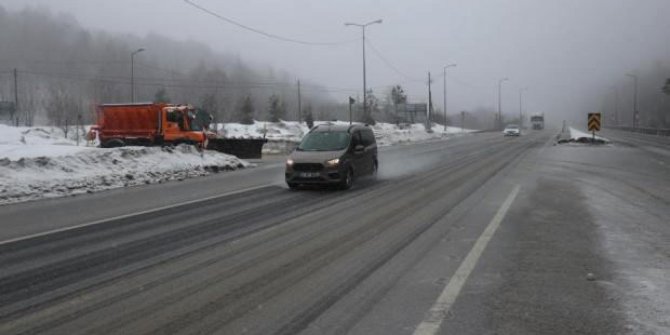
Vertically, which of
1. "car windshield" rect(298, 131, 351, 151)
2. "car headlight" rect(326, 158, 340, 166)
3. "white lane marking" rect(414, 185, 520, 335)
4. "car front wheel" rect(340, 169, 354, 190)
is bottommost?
"white lane marking" rect(414, 185, 520, 335)

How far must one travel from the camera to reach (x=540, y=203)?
12.6 m

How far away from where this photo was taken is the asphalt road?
5121 millimetres

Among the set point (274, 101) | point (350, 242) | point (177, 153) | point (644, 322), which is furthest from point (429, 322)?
point (274, 101)

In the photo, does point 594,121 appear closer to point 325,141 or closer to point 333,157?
point 325,141

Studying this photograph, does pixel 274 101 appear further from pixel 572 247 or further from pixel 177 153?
pixel 572 247

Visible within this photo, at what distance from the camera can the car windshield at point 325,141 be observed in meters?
16.5

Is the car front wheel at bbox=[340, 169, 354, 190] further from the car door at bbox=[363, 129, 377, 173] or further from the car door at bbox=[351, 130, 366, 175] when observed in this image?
the car door at bbox=[363, 129, 377, 173]

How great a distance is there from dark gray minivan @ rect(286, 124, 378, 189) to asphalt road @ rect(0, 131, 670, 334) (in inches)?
57.6

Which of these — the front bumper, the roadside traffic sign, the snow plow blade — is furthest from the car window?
the roadside traffic sign

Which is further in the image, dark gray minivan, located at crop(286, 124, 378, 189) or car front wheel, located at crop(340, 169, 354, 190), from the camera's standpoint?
car front wheel, located at crop(340, 169, 354, 190)

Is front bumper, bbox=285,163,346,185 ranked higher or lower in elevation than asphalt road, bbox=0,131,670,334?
higher

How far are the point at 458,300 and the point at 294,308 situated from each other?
1446 mm

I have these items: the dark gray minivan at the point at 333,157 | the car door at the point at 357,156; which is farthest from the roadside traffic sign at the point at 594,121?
the car door at the point at 357,156

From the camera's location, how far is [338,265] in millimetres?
7074
